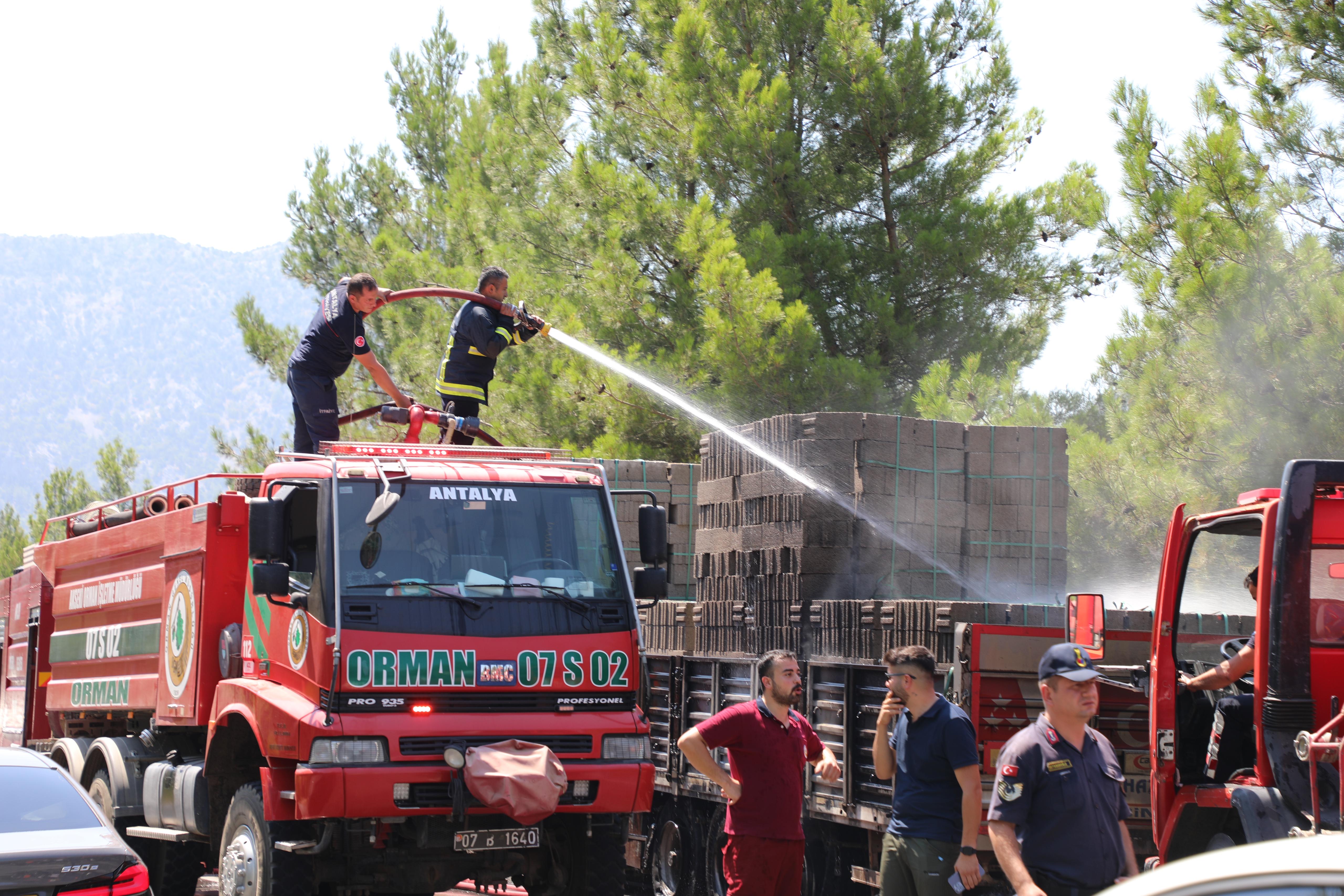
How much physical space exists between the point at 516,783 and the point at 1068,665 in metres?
3.38

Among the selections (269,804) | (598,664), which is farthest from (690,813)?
(269,804)

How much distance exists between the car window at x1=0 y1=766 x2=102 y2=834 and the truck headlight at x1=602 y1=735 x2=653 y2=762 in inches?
104

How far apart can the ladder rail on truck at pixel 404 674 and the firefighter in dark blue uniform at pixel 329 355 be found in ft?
4.04

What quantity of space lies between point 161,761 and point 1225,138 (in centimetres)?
1168

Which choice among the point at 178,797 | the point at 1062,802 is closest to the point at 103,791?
the point at 178,797

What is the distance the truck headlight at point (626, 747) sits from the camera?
7.91m

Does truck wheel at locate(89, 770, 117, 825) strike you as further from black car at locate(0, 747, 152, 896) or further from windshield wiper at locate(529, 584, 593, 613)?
windshield wiper at locate(529, 584, 593, 613)

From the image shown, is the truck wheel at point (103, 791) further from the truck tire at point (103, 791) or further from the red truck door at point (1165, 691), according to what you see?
the red truck door at point (1165, 691)

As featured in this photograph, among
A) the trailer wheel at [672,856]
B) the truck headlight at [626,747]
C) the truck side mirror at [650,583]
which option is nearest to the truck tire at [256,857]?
the truck headlight at [626,747]

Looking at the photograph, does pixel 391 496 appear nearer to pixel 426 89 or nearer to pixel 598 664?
pixel 598 664

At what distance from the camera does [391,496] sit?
767 centimetres

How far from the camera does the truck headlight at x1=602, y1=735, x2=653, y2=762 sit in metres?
7.91

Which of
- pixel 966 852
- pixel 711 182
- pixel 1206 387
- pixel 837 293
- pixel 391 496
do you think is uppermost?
pixel 711 182

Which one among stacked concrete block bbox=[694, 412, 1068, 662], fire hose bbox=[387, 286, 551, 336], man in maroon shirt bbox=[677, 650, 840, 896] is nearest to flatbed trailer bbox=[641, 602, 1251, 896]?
stacked concrete block bbox=[694, 412, 1068, 662]
